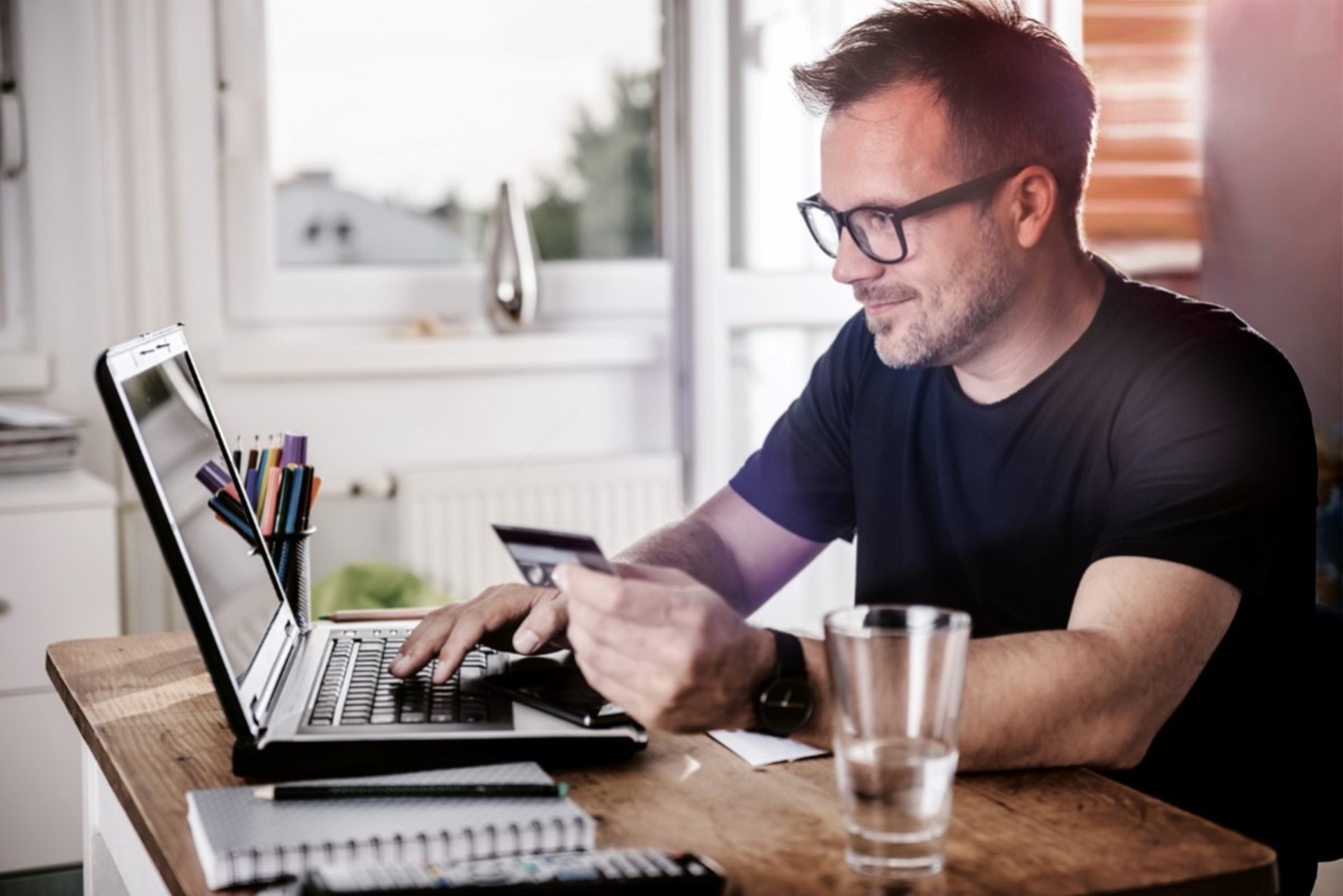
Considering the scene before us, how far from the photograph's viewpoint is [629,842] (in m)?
0.92

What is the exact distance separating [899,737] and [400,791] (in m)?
0.31

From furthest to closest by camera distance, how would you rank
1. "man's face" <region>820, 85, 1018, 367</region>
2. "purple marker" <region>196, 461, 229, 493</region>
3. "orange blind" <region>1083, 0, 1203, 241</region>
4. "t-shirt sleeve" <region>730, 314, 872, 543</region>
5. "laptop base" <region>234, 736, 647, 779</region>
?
"orange blind" <region>1083, 0, 1203, 241</region> < "t-shirt sleeve" <region>730, 314, 872, 543</region> < "man's face" <region>820, 85, 1018, 367</region> < "purple marker" <region>196, 461, 229, 493</region> < "laptop base" <region>234, 736, 647, 779</region>

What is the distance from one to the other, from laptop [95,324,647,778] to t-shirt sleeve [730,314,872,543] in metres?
0.50

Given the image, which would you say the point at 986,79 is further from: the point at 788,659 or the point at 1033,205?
the point at 788,659

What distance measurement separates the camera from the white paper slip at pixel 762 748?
1091 mm

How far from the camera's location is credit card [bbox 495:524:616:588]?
998 millimetres

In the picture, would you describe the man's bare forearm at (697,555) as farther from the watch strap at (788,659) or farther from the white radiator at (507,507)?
the white radiator at (507,507)

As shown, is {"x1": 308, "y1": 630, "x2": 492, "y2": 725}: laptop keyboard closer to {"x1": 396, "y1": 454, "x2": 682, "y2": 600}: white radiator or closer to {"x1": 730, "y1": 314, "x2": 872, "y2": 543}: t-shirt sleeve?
{"x1": 730, "y1": 314, "x2": 872, "y2": 543}: t-shirt sleeve

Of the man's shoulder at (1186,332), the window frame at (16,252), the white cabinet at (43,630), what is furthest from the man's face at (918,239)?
the window frame at (16,252)

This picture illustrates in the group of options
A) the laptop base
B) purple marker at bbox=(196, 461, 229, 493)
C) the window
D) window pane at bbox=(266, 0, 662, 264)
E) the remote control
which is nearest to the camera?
the remote control

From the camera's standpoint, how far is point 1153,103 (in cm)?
329

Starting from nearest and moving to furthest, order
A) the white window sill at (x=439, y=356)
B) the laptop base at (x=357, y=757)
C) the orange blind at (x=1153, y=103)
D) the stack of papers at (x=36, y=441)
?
the laptop base at (x=357, y=757) → the stack of papers at (x=36, y=441) → the white window sill at (x=439, y=356) → the orange blind at (x=1153, y=103)

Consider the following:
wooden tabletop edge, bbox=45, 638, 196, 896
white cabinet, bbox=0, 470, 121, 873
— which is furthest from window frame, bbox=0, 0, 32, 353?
wooden tabletop edge, bbox=45, 638, 196, 896

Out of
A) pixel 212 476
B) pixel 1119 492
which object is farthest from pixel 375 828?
pixel 1119 492
